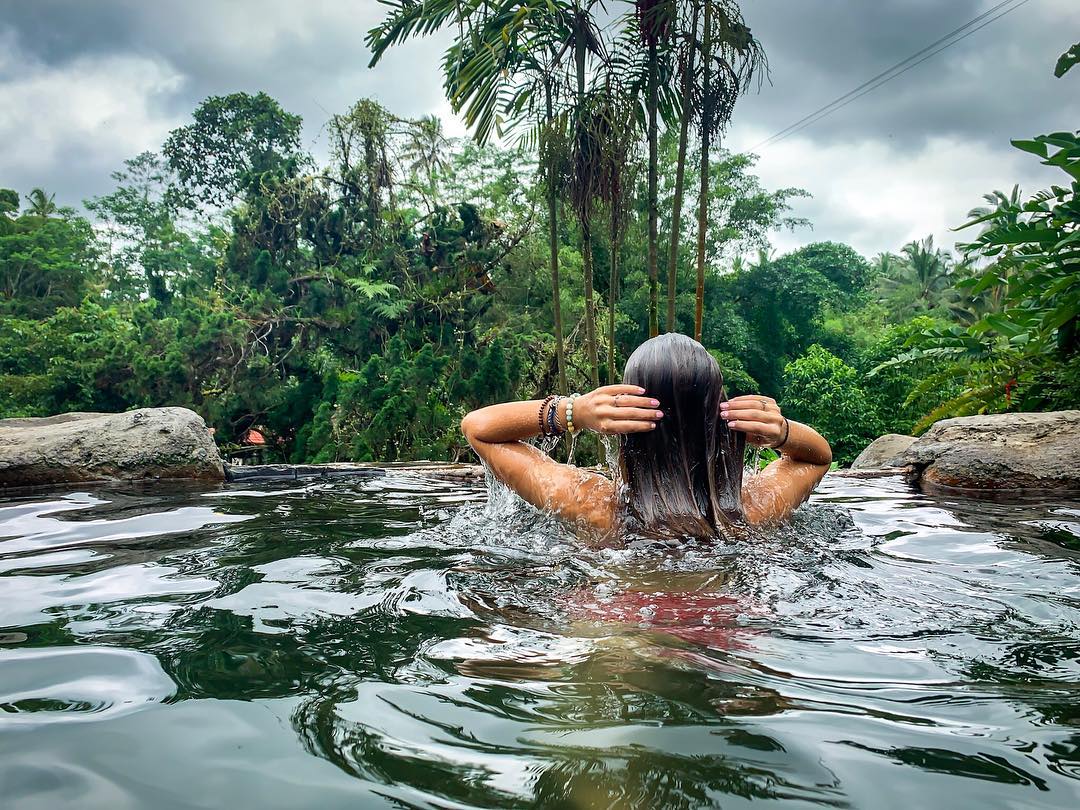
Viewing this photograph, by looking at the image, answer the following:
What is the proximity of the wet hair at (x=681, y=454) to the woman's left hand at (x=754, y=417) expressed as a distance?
0.04 metres

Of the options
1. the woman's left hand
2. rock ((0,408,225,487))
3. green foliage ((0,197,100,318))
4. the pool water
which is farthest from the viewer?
green foliage ((0,197,100,318))

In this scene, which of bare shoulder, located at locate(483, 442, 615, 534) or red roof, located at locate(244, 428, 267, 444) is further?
red roof, located at locate(244, 428, 267, 444)

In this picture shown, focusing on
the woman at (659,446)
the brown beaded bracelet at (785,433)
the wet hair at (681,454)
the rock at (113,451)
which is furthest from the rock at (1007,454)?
the rock at (113,451)

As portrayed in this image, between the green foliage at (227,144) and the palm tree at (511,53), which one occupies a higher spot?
the green foliage at (227,144)

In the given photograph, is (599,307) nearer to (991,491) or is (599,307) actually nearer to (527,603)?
(991,491)

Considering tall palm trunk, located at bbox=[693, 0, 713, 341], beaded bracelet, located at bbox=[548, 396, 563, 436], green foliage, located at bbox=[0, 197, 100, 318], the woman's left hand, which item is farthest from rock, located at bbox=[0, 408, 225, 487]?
green foliage, located at bbox=[0, 197, 100, 318]

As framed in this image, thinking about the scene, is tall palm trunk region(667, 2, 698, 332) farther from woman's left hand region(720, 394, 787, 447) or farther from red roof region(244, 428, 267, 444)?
red roof region(244, 428, 267, 444)

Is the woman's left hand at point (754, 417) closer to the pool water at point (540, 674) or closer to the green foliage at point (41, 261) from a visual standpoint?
the pool water at point (540, 674)

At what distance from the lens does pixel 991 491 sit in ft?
15.0

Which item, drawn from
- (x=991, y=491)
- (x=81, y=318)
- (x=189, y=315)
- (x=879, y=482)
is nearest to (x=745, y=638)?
(x=991, y=491)

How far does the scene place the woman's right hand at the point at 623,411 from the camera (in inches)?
79.4

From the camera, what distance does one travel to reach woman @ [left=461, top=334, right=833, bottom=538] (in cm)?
207

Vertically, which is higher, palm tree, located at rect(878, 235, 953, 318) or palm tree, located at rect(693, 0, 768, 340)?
palm tree, located at rect(878, 235, 953, 318)

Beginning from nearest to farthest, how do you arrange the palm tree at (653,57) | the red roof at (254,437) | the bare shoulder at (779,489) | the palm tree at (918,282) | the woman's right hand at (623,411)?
the woman's right hand at (623,411) < the bare shoulder at (779,489) < the palm tree at (653,57) < the red roof at (254,437) < the palm tree at (918,282)
